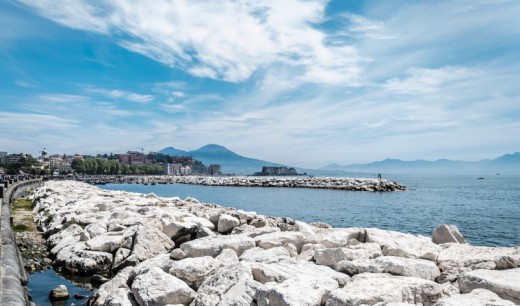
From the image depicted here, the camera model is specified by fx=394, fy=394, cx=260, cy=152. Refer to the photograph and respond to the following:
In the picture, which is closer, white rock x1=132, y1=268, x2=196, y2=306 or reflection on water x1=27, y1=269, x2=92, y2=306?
white rock x1=132, y1=268, x2=196, y2=306

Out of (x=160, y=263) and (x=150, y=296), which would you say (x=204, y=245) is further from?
(x=150, y=296)

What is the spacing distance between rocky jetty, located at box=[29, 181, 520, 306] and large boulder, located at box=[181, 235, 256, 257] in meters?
0.02

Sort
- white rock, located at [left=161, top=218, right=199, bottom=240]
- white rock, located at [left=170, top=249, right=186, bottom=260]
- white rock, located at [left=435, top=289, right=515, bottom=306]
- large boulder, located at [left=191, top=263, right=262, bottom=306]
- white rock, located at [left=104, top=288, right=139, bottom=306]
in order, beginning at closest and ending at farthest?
1. white rock, located at [left=435, top=289, right=515, bottom=306]
2. large boulder, located at [left=191, top=263, right=262, bottom=306]
3. white rock, located at [left=104, top=288, right=139, bottom=306]
4. white rock, located at [left=170, top=249, right=186, bottom=260]
5. white rock, located at [left=161, top=218, right=199, bottom=240]

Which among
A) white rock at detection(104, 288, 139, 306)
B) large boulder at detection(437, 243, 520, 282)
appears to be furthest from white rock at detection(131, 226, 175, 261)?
large boulder at detection(437, 243, 520, 282)

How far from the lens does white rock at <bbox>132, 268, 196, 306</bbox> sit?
613 cm

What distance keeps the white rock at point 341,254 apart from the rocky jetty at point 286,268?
2 centimetres

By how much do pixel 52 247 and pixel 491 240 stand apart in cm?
1788

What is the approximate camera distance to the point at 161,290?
6234mm

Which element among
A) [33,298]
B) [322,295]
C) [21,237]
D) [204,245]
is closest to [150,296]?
[204,245]

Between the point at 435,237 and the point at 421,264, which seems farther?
the point at 435,237

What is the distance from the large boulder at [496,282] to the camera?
5.02 m

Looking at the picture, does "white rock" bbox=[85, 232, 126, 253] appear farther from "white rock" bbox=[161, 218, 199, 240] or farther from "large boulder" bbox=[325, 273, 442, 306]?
"large boulder" bbox=[325, 273, 442, 306]

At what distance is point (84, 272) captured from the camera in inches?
366

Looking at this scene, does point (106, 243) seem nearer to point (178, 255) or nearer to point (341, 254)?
point (178, 255)
